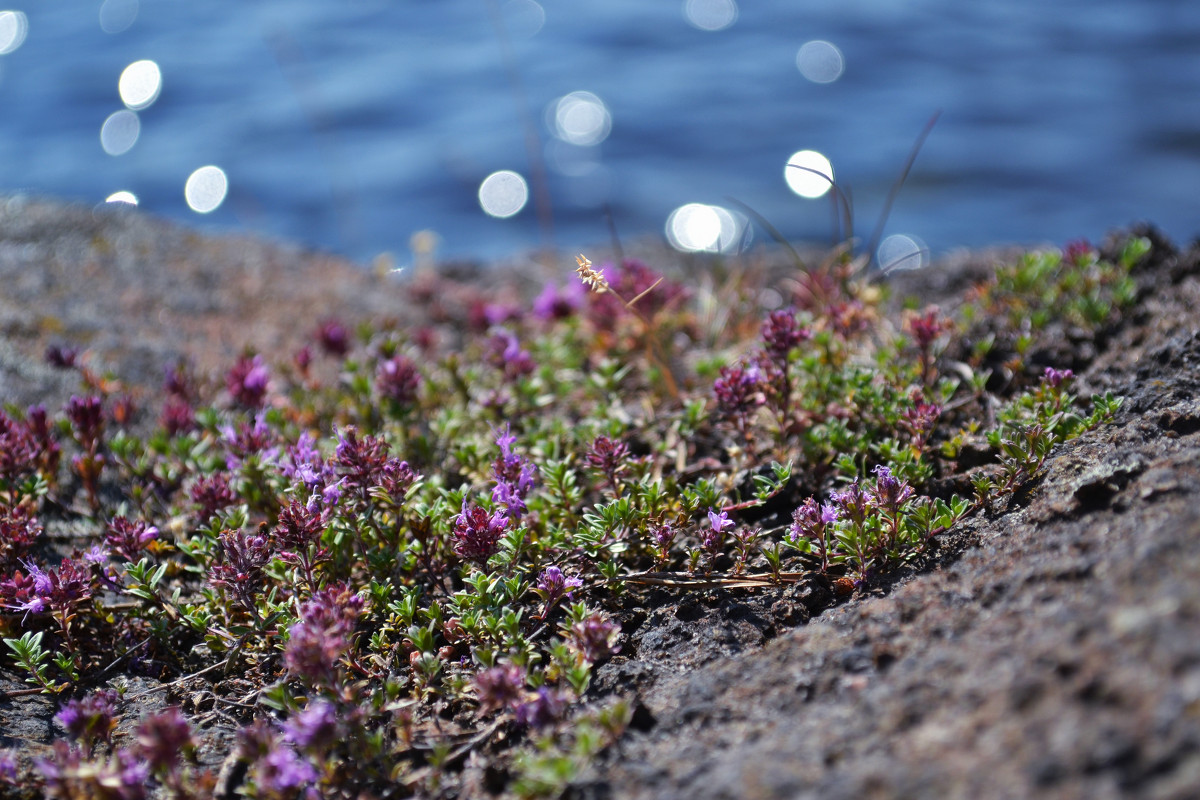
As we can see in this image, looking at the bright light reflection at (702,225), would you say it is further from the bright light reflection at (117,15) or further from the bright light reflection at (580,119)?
the bright light reflection at (117,15)

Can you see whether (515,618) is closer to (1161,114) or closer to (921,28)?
(1161,114)

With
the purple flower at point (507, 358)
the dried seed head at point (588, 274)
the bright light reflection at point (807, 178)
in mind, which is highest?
the bright light reflection at point (807, 178)

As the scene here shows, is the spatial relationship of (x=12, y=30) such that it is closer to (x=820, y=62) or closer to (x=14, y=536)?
(x=820, y=62)

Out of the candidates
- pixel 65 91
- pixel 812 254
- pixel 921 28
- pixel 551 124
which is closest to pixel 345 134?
pixel 551 124

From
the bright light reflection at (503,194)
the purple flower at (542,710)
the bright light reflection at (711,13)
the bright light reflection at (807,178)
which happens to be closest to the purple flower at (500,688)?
the purple flower at (542,710)

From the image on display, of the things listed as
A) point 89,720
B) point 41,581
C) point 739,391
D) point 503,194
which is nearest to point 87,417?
point 41,581
